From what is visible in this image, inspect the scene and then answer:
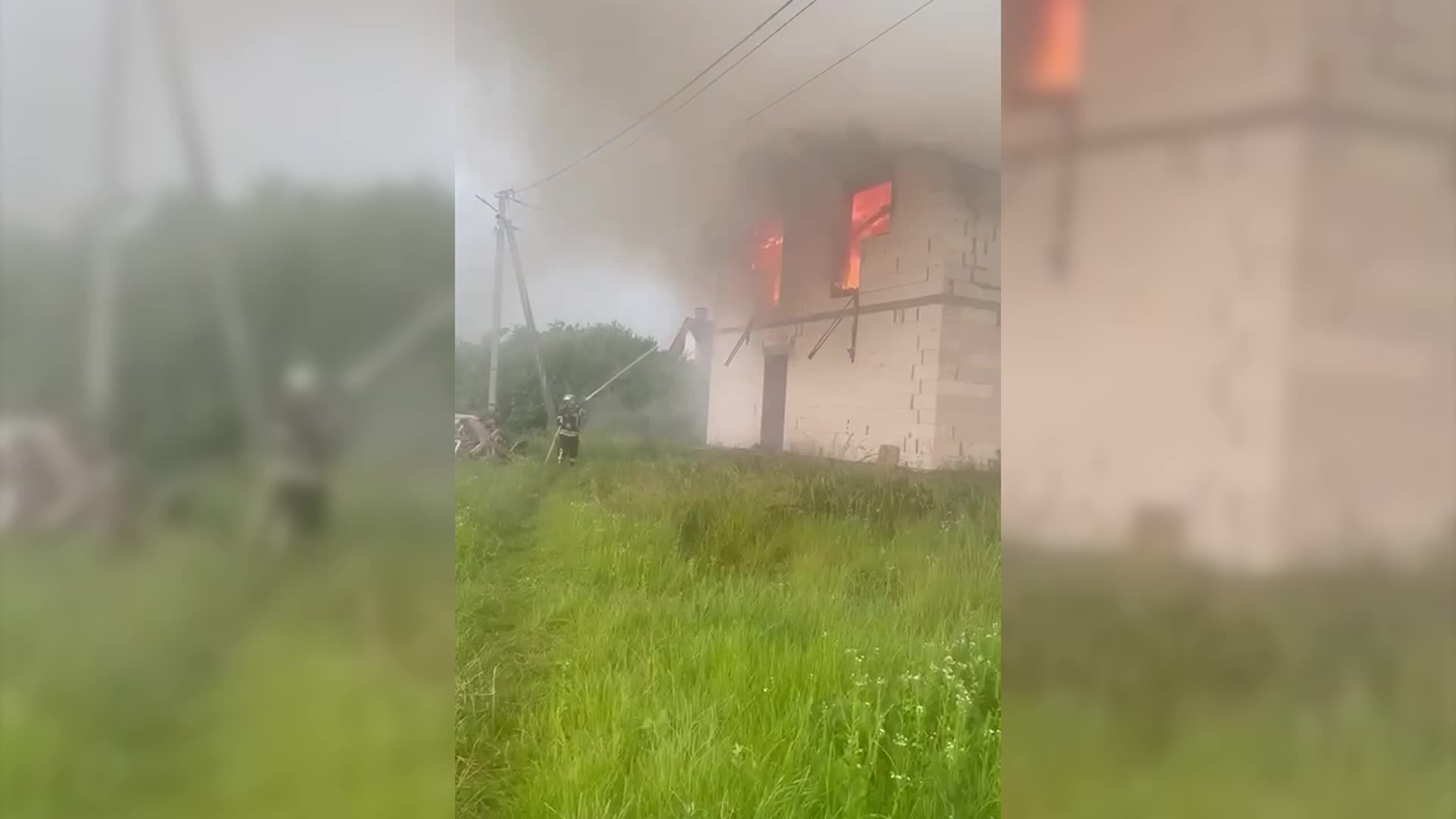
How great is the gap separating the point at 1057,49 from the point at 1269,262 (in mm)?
378

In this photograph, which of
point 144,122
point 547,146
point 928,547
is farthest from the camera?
point 928,547

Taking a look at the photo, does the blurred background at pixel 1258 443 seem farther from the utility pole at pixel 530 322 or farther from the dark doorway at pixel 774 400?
the utility pole at pixel 530 322

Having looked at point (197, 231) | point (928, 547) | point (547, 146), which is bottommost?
point (928, 547)

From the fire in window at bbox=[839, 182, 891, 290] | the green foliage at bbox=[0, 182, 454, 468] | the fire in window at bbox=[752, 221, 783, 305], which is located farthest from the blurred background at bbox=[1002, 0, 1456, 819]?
the green foliage at bbox=[0, 182, 454, 468]

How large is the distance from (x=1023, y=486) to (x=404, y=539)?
0.74 metres

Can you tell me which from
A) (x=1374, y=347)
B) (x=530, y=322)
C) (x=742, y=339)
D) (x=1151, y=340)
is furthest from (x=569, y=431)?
(x=1374, y=347)

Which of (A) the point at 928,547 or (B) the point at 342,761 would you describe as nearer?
(B) the point at 342,761

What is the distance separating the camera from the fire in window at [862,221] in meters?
0.95

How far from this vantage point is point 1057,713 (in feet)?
3.18

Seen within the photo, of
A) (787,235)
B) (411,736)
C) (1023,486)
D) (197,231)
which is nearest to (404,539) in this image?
(411,736)

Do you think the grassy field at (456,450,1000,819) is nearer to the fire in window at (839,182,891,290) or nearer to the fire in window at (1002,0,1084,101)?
the fire in window at (839,182,891,290)

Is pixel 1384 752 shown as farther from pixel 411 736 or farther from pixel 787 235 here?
pixel 411 736

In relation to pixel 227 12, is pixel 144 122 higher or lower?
lower

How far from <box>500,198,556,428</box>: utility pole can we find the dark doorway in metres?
0.26
